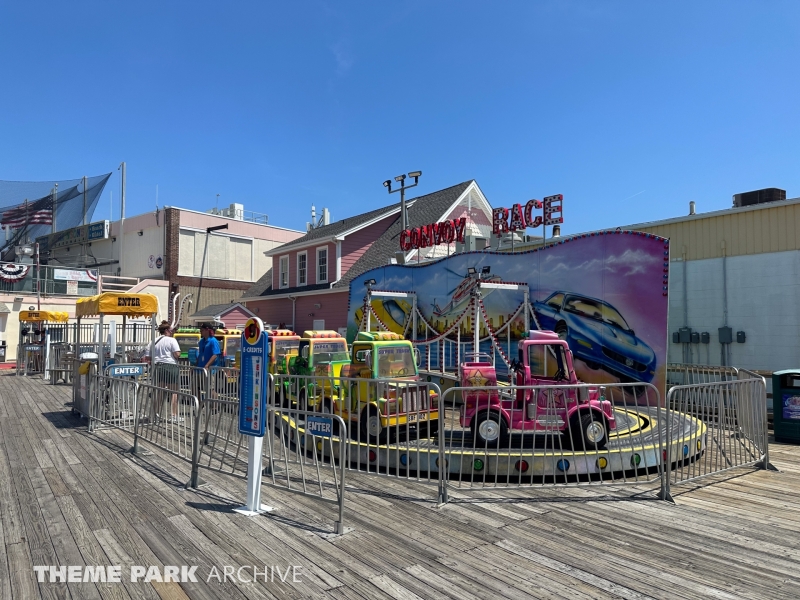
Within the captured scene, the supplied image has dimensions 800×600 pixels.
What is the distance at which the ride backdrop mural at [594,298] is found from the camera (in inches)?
473

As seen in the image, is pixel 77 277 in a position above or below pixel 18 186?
below

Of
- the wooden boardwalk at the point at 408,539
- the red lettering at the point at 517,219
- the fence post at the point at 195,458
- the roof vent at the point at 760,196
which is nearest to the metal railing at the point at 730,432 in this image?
the wooden boardwalk at the point at 408,539

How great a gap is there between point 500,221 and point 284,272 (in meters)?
14.7

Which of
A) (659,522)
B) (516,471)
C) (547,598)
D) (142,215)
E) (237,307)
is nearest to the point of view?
(547,598)

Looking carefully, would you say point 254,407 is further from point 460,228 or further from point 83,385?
point 460,228

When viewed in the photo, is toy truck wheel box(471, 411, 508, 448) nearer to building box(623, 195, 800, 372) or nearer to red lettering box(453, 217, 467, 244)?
building box(623, 195, 800, 372)

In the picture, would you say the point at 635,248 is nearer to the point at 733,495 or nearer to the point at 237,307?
the point at 733,495

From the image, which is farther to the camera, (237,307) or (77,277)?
(77,277)

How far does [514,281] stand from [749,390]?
7343 millimetres

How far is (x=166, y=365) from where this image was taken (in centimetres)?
1001

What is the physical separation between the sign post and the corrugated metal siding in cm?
1115

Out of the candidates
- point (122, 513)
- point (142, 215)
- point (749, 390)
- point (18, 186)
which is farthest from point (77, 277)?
point (749, 390)

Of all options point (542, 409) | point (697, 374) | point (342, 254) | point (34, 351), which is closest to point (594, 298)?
point (697, 374)

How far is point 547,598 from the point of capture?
410cm
